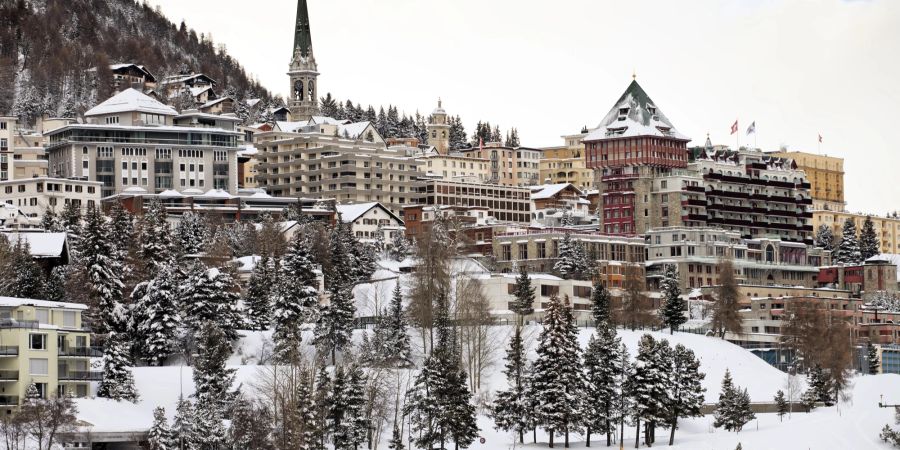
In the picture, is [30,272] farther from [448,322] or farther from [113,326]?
[448,322]

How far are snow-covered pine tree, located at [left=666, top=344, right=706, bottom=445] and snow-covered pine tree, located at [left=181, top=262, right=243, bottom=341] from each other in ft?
94.0

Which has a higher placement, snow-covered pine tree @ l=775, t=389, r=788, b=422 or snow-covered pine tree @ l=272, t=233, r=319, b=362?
snow-covered pine tree @ l=272, t=233, r=319, b=362

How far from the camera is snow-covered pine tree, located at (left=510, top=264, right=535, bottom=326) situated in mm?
137125

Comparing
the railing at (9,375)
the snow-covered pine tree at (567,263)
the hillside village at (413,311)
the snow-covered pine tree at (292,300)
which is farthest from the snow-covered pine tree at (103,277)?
the snow-covered pine tree at (567,263)

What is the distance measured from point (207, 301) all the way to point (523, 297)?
3140 cm

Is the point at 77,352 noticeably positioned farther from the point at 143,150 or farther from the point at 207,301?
the point at 143,150

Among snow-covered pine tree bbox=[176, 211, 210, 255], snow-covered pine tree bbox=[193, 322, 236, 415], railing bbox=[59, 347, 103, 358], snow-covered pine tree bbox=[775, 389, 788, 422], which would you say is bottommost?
snow-covered pine tree bbox=[775, 389, 788, 422]

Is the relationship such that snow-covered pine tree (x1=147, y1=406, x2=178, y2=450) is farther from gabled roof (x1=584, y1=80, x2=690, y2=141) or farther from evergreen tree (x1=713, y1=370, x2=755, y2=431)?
gabled roof (x1=584, y1=80, x2=690, y2=141)

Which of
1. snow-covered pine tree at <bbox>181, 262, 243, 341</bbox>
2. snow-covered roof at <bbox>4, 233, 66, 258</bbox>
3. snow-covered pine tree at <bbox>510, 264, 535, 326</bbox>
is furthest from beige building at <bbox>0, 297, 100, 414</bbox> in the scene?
snow-covered pine tree at <bbox>510, 264, 535, 326</bbox>

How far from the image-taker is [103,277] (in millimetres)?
113250

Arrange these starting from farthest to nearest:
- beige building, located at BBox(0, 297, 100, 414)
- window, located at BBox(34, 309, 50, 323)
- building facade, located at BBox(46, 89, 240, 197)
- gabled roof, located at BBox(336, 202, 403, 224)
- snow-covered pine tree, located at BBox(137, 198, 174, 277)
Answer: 1. gabled roof, located at BBox(336, 202, 403, 224)
2. building facade, located at BBox(46, 89, 240, 197)
3. snow-covered pine tree, located at BBox(137, 198, 174, 277)
4. window, located at BBox(34, 309, 50, 323)
5. beige building, located at BBox(0, 297, 100, 414)

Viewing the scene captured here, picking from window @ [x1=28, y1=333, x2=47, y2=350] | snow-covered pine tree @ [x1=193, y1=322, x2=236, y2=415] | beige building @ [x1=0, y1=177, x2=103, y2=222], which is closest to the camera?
window @ [x1=28, y1=333, x2=47, y2=350]

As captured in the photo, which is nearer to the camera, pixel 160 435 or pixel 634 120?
pixel 160 435

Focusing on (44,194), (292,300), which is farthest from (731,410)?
(44,194)
